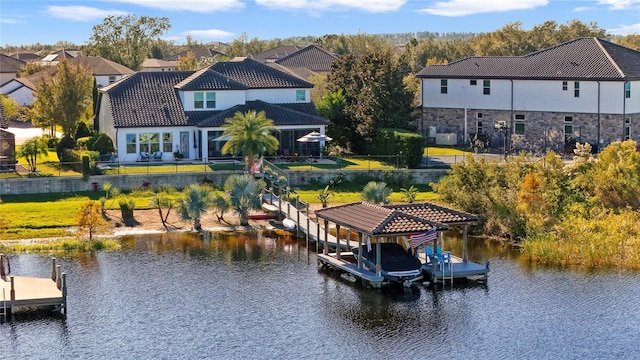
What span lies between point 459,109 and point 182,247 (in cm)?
3710

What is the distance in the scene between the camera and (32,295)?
140 ft

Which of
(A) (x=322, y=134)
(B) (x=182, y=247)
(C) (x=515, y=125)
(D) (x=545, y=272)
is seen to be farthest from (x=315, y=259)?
(C) (x=515, y=125)

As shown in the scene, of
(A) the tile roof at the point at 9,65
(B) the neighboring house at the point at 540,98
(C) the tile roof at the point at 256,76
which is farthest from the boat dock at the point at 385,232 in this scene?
(A) the tile roof at the point at 9,65

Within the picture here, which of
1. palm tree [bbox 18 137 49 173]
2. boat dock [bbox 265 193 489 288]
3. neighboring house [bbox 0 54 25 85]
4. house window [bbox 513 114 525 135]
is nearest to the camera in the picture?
boat dock [bbox 265 193 489 288]

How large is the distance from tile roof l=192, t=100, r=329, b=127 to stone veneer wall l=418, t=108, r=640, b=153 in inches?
514

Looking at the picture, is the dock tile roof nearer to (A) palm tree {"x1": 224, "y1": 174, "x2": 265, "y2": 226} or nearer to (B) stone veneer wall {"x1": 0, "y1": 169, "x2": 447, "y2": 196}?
(A) palm tree {"x1": 224, "y1": 174, "x2": 265, "y2": 226}

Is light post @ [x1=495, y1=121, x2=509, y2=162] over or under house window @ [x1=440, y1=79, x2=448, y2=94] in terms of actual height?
under

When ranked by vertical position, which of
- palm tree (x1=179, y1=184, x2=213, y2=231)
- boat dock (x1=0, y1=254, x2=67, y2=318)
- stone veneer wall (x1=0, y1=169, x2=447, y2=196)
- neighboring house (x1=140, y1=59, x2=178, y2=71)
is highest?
neighboring house (x1=140, y1=59, x2=178, y2=71)

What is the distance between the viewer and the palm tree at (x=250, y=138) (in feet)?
223

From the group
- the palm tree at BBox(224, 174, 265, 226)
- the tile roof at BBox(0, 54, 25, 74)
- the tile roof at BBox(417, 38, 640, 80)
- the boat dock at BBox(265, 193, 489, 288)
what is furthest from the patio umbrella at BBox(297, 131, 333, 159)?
the tile roof at BBox(0, 54, 25, 74)

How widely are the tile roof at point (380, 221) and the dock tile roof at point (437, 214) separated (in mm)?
827

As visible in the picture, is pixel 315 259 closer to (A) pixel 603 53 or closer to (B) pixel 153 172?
(B) pixel 153 172

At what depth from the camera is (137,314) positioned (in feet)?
137

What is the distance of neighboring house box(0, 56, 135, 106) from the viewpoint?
12256 centimetres
